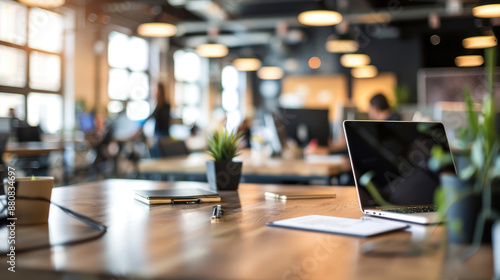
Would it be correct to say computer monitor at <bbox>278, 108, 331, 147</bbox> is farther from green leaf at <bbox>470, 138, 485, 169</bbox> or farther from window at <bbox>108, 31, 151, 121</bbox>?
window at <bbox>108, 31, 151, 121</bbox>

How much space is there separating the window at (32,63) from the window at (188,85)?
3.98 meters

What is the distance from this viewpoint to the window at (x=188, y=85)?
510 inches

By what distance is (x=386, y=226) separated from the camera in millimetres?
1072

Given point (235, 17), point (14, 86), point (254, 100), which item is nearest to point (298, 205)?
point (14, 86)

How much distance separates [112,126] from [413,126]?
6.60 m

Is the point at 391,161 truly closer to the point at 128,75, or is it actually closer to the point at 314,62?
the point at 128,75

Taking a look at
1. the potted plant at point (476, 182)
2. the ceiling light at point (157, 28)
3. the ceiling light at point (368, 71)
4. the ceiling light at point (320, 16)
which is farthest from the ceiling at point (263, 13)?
the potted plant at point (476, 182)

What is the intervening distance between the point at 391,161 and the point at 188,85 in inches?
487

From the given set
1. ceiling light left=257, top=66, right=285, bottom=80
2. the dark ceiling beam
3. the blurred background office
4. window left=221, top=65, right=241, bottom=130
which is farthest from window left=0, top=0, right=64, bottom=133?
window left=221, top=65, right=241, bottom=130

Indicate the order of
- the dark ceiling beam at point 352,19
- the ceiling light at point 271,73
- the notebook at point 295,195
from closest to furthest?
the notebook at point 295,195
the dark ceiling beam at point 352,19
the ceiling light at point 271,73

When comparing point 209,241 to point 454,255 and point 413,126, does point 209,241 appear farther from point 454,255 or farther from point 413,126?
point 413,126

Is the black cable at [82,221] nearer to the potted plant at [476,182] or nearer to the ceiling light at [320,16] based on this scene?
the potted plant at [476,182]

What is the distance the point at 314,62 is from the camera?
13914 mm

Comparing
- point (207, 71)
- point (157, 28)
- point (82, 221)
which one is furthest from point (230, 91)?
point (82, 221)
